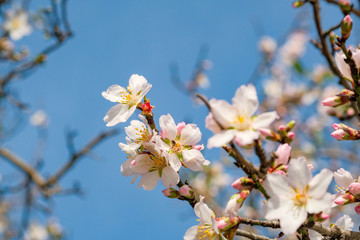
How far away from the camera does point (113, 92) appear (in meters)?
1.57

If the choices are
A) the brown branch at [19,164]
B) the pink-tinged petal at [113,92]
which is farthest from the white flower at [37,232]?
the pink-tinged petal at [113,92]

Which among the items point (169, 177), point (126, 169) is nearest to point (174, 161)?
point (169, 177)

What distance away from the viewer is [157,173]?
4.46 feet

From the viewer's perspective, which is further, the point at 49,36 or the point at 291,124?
the point at 49,36

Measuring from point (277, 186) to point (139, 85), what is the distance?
0.72 m

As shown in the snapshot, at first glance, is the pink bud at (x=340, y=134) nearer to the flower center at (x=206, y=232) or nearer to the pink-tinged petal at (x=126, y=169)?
the flower center at (x=206, y=232)

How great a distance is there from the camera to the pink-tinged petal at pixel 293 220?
100cm

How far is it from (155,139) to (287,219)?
0.52 meters

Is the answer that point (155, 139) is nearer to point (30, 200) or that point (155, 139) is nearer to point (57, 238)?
point (30, 200)

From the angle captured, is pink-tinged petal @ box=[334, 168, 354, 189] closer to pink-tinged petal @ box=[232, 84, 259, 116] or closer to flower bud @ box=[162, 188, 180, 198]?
pink-tinged petal @ box=[232, 84, 259, 116]

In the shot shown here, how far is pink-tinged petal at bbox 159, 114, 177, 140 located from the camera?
1315 millimetres

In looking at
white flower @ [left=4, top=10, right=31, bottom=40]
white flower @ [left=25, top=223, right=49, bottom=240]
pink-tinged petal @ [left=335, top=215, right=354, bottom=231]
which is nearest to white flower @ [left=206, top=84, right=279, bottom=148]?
pink-tinged petal @ [left=335, top=215, right=354, bottom=231]

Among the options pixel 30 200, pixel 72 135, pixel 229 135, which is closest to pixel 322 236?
pixel 229 135

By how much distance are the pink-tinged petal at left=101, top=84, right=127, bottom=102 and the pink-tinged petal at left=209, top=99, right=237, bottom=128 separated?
604mm
